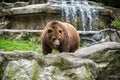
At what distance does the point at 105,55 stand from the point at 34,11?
8.95 m

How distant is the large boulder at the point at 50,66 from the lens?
517 cm

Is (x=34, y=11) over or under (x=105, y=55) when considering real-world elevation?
under

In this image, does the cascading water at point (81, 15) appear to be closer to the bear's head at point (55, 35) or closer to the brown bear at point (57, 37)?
the brown bear at point (57, 37)

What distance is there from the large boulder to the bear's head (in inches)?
37.2

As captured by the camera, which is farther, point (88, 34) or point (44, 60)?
point (88, 34)

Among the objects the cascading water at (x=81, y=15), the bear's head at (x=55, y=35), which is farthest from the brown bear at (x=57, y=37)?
the cascading water at (x=81, y=15)

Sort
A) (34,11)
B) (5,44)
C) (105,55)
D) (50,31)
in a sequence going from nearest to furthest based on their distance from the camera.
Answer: (105,55) → (50,31) → (5,44) → (34,11)

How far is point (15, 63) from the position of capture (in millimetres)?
5207

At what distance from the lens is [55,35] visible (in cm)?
683

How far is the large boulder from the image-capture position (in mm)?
5168

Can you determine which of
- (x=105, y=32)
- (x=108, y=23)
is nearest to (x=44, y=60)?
(x=105, y=32)

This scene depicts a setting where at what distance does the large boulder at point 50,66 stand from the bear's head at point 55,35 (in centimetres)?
95

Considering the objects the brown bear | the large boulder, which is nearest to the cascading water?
the brown bear

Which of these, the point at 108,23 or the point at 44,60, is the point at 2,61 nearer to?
the point at 44,60
